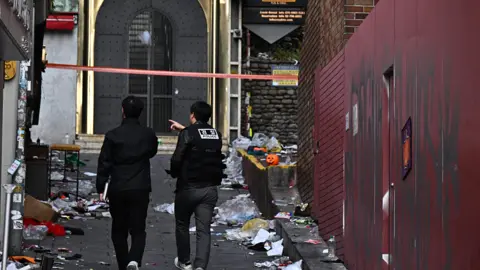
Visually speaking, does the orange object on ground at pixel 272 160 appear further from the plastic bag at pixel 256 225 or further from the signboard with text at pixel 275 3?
the signboard with text at pixel 275 3

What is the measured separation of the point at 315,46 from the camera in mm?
13820

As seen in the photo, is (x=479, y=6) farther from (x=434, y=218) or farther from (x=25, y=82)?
(x=25, y=82)

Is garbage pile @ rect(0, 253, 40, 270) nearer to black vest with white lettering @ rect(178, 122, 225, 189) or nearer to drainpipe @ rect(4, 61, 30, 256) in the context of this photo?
drainpipe @ rect(4, 61, 30, 256)

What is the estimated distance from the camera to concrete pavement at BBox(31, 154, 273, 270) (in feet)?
38.7

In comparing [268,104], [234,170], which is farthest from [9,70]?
[268,104]

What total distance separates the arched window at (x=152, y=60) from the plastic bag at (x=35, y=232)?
1434 cm

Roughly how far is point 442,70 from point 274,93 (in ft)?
70.4

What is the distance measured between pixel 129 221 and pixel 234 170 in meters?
11.5

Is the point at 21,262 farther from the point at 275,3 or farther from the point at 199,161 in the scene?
the point at 275,3

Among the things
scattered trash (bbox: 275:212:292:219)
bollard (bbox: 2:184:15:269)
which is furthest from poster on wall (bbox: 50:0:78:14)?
bollard (bbox: 2:184:15:269)

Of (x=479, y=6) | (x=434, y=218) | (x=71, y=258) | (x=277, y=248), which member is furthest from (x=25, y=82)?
(x=479, y=6)

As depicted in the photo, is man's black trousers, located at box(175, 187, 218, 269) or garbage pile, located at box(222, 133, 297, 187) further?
garbage pile, located at box(222, 133, 297, 187)

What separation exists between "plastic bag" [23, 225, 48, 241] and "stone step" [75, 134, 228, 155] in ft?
40.0

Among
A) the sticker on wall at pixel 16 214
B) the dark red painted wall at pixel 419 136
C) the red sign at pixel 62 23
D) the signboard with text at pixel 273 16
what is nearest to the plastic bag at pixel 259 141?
the signboard with text at pixel 273 16
